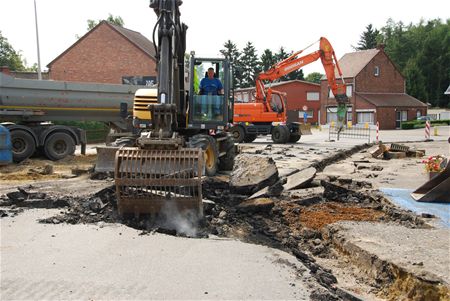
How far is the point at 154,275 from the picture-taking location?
4664mm

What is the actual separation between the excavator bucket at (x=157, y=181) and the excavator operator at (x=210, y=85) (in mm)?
4938

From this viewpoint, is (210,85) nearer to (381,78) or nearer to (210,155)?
A: (210,155)

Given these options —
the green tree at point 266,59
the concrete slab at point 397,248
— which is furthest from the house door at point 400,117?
the concrete slab at point 397,248

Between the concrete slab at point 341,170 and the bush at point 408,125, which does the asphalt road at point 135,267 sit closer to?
the concrete slab at point 341,170

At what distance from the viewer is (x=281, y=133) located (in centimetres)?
2542

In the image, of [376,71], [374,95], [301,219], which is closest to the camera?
[301,219]

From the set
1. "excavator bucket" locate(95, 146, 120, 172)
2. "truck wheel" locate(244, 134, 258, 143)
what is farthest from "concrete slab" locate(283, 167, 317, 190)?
"truck wheel" locate(244, 134, 258, 143)

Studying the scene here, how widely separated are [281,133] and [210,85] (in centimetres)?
1421

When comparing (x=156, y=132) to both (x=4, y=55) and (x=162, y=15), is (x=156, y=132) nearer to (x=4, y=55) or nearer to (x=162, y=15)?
(x=162, y=15)

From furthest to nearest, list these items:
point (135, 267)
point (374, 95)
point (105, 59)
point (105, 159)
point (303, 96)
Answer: point (303, 96)
point (374, 95)
point (105, 59)
point (105, 159)
point (135, 267)

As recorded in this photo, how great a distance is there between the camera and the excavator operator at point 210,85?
11.6 metres

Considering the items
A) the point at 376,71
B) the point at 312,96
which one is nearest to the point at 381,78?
the point at 376,71

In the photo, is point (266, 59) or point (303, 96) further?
point (266, 59)

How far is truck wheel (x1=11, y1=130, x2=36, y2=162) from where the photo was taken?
15484mm
